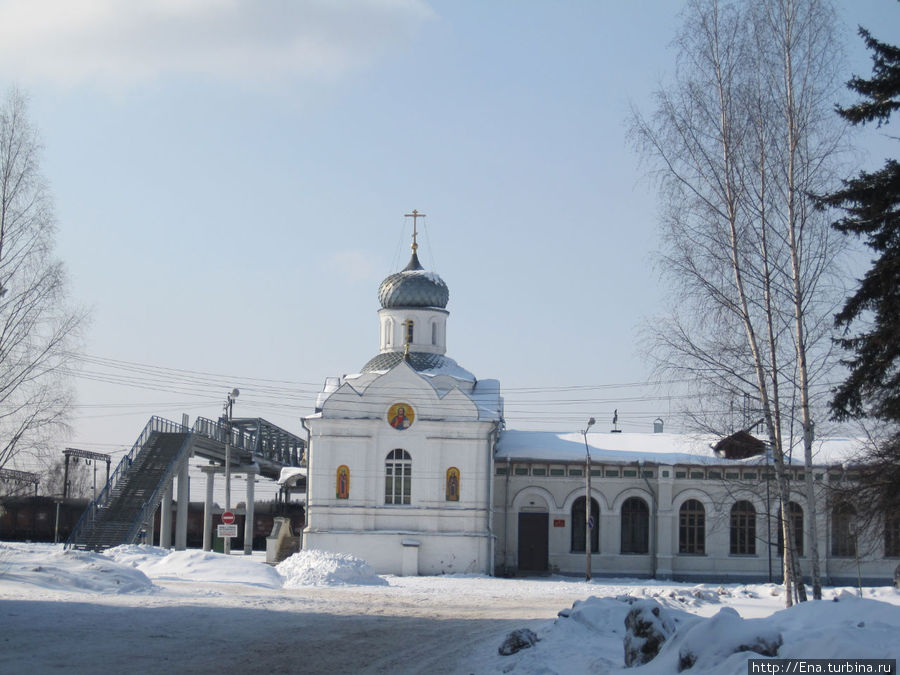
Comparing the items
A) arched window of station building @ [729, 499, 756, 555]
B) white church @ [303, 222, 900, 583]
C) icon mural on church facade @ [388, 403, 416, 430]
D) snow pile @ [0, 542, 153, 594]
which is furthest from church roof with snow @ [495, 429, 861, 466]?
snow pile @ [0, 542, 153, 594]

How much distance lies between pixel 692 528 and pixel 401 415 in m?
10.9

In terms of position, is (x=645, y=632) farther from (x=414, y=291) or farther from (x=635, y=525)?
(x=414, y=291)

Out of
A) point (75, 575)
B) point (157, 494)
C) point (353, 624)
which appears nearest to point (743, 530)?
point (157, 494)

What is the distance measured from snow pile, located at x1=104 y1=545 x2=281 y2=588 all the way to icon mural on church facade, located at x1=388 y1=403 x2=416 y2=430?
8.14 meters

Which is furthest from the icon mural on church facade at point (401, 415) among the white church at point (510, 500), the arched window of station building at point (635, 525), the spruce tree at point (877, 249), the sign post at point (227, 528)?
the spruce tree at point (877, 249)

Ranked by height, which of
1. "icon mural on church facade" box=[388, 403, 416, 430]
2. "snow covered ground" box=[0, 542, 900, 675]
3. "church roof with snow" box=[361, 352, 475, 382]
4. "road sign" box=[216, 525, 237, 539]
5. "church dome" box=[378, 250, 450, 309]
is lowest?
"snow covered ground" box=[0, 542, 900, 675]

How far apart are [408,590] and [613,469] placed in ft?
39.2

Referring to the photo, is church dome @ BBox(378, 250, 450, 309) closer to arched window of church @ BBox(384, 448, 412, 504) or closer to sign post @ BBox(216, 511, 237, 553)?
arched window of church @ BBox(384, 448, 412, 504)

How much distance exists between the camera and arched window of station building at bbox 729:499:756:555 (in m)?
→ 37.3

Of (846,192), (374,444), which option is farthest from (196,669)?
(374,444)

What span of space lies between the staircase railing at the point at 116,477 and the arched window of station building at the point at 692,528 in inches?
721

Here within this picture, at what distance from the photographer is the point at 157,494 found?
35.5 m

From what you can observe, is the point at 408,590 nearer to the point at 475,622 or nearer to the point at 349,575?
the point at 349,575

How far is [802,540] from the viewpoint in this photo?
37.2 m
